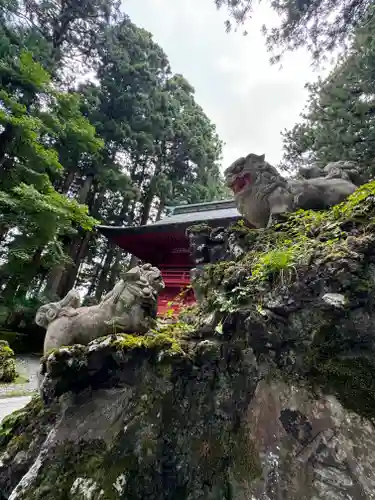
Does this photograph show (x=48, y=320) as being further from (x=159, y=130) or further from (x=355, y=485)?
(x=159, y=130)

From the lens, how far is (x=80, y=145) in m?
10.2

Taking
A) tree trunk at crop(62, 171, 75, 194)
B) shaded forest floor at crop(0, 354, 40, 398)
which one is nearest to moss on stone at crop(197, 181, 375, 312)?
shaded forest floor at crop(0, 354, 40, 398)

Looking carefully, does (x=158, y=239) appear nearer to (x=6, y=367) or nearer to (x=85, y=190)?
(x=6, y=367)

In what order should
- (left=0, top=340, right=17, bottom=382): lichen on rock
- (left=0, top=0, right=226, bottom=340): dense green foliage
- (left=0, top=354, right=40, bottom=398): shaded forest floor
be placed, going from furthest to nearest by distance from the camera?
1. (left=0, top=0, right=226, bottom=340): dense green foliage
2. (left=0, top=340, right=17, bottom=382): lichen on rock
3. (left=0, top=354, right=40, bottom=398): shaded forest floor

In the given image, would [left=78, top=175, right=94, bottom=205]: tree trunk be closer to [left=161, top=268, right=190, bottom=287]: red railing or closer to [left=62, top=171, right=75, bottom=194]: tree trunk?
[left=62, top=171, right=75, bottom=194]: tree trunk

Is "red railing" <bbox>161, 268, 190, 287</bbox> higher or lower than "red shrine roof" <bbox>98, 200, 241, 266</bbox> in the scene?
lower

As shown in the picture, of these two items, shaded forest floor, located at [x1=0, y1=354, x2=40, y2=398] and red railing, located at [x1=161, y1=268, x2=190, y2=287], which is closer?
shaded forest floor, located at [x1=0, y1=354, x2=40, y2=398]

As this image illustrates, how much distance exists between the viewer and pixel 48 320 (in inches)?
99.6

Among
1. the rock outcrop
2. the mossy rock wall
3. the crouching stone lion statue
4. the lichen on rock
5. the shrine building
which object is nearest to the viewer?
the rock outcrop

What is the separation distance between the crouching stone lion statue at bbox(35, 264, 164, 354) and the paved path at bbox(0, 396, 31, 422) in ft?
7.03

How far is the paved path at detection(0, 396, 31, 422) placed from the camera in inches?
147

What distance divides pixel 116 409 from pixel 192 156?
54.1 feet

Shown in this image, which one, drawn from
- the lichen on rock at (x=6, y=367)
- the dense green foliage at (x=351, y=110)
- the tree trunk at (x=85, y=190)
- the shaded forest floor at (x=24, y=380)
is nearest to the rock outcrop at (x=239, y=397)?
the shaded forest floor at (x=24, y=380)

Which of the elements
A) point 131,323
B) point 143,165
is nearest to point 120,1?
point 143,165
